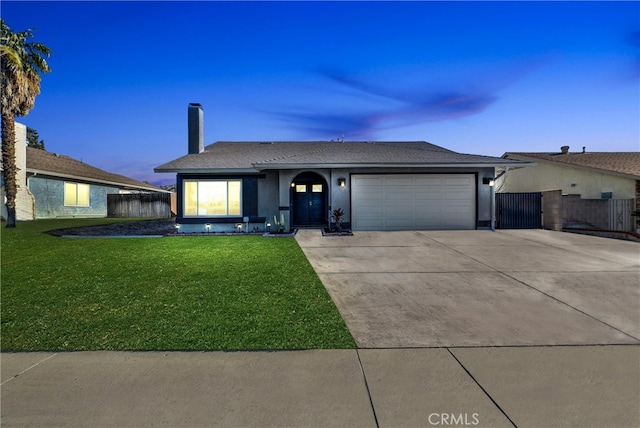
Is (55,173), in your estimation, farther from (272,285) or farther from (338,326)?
(338,326)

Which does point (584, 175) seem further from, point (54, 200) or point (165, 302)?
point (54, 200)

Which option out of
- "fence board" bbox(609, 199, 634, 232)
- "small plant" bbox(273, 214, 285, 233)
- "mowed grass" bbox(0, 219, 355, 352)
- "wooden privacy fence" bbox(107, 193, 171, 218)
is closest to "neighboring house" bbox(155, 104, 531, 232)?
"small plant" bbox(273, 214, 285, 233)

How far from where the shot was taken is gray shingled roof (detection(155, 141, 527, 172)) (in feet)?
43.3

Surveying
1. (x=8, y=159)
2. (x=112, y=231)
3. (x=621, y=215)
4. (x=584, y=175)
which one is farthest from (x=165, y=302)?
(x=584, y=175)

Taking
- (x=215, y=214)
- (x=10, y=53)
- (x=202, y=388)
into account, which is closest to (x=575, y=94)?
(x=215, y=214)

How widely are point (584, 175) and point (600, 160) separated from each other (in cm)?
235

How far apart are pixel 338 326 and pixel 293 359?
969 mm

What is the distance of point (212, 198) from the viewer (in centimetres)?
1422

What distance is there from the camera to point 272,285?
18.6 ft

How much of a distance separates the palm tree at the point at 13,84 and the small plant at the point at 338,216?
1632 cm

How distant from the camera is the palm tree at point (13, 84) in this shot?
15.1m

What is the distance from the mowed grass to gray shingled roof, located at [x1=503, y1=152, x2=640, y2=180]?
17.9 m

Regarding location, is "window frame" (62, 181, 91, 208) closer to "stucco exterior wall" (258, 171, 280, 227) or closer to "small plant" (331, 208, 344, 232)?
"stucco exterior wall" (258, 171, 280, 227)
